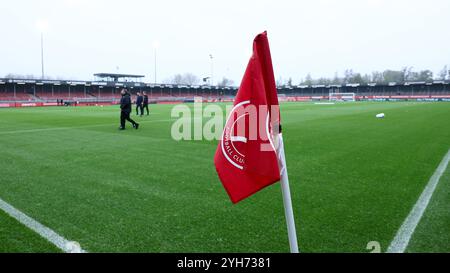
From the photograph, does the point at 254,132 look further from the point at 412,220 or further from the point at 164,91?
the point at 164,91

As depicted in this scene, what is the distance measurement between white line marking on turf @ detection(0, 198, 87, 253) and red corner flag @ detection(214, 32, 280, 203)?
6.69 ft

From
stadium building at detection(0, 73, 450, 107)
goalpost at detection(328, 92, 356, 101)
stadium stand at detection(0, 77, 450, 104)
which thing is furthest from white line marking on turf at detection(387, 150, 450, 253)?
goalpost at detection(328, 92, 356, 101)

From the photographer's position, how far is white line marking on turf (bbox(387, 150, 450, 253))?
3457 mm

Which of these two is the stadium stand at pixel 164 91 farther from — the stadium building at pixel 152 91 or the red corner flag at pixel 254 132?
Result: the red corner flag at pixel 254 132

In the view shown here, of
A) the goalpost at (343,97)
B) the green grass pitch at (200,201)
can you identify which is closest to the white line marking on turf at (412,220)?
the green grass pitch at (200,201)

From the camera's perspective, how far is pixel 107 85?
65375 millimetres

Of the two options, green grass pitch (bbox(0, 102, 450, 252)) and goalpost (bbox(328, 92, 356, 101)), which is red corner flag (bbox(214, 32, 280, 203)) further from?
goalpost (bbox(328, 92, 356, 101))

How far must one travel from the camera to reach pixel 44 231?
380 cm

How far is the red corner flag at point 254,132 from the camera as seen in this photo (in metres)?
2.26

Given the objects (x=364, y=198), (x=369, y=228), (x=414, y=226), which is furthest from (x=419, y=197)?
(x=369, y=228)

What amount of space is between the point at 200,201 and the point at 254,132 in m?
2.89

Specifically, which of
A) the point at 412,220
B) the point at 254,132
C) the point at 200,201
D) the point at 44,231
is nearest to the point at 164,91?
the point at 200,201

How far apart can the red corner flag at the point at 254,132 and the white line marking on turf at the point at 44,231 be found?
2.04m
